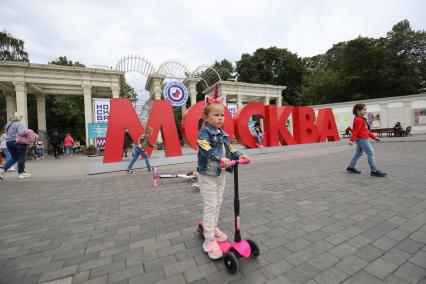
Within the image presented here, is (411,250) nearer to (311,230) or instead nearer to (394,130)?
(311,230)

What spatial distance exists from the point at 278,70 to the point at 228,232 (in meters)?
53.5

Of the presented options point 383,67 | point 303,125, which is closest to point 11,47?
point 303,125

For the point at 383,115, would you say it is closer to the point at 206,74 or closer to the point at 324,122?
the point at 324,122

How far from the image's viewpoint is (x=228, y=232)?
9.64ft

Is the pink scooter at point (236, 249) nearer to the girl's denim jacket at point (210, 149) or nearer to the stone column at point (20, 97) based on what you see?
the girl's denim jacket at point (210, 149)

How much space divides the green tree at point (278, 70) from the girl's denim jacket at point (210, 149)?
5081cm

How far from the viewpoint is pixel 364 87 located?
36.9 meters

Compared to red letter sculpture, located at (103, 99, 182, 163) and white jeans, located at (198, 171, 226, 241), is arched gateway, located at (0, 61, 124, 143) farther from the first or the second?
white jeans, located at (198, 171, 226, 241)

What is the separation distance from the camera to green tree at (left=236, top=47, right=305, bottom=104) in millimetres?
50219

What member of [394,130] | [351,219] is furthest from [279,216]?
[394,130]

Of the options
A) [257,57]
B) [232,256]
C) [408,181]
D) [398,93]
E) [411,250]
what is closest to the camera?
[232,256]

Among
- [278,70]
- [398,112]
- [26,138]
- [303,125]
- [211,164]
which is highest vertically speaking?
[278,70]

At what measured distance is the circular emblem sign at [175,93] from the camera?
76.8 ft

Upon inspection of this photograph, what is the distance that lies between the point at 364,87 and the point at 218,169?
1747 inches
